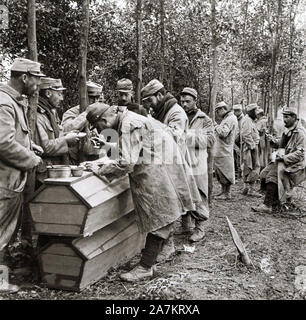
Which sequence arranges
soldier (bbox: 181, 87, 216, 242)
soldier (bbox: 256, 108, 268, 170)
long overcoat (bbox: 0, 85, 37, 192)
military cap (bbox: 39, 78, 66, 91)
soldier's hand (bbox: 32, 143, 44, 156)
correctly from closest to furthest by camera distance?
long overcoat (bbox: 0, 85, 37, 192) → soldier's hand (bbox: 32, 143, 44, 156) → military cap (bbox: 39, 78, 66, 91) → soldier (bbox: 181, 87, 216, 242) → soldier (bbox: 256, 108, 268, 170)

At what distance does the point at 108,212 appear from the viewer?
14.4ft

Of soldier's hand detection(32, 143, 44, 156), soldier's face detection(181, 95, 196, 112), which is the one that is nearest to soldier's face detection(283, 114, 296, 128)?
soldier's face detection(181, 95, 196, 112)

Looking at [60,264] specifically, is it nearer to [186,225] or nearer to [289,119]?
[186,225]

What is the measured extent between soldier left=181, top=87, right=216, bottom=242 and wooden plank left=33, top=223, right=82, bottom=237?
2578mm

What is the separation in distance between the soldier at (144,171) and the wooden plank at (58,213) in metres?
0.62

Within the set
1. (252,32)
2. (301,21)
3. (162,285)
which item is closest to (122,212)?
(162,285)

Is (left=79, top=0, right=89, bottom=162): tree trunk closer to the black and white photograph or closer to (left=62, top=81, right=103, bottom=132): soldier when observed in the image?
the black and white photograph

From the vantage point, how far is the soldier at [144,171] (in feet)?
14.3

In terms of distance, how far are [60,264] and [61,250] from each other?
151 millimetres

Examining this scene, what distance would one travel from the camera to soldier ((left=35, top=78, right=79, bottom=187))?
16.3 feet

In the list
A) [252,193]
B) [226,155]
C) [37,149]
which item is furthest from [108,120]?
[252,193]

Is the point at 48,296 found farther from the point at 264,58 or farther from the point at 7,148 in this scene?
the point at 264,58

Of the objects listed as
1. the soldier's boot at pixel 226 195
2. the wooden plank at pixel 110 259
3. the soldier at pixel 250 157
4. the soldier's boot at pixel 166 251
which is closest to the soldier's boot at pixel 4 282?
the wooden plank at pixel 110 259
